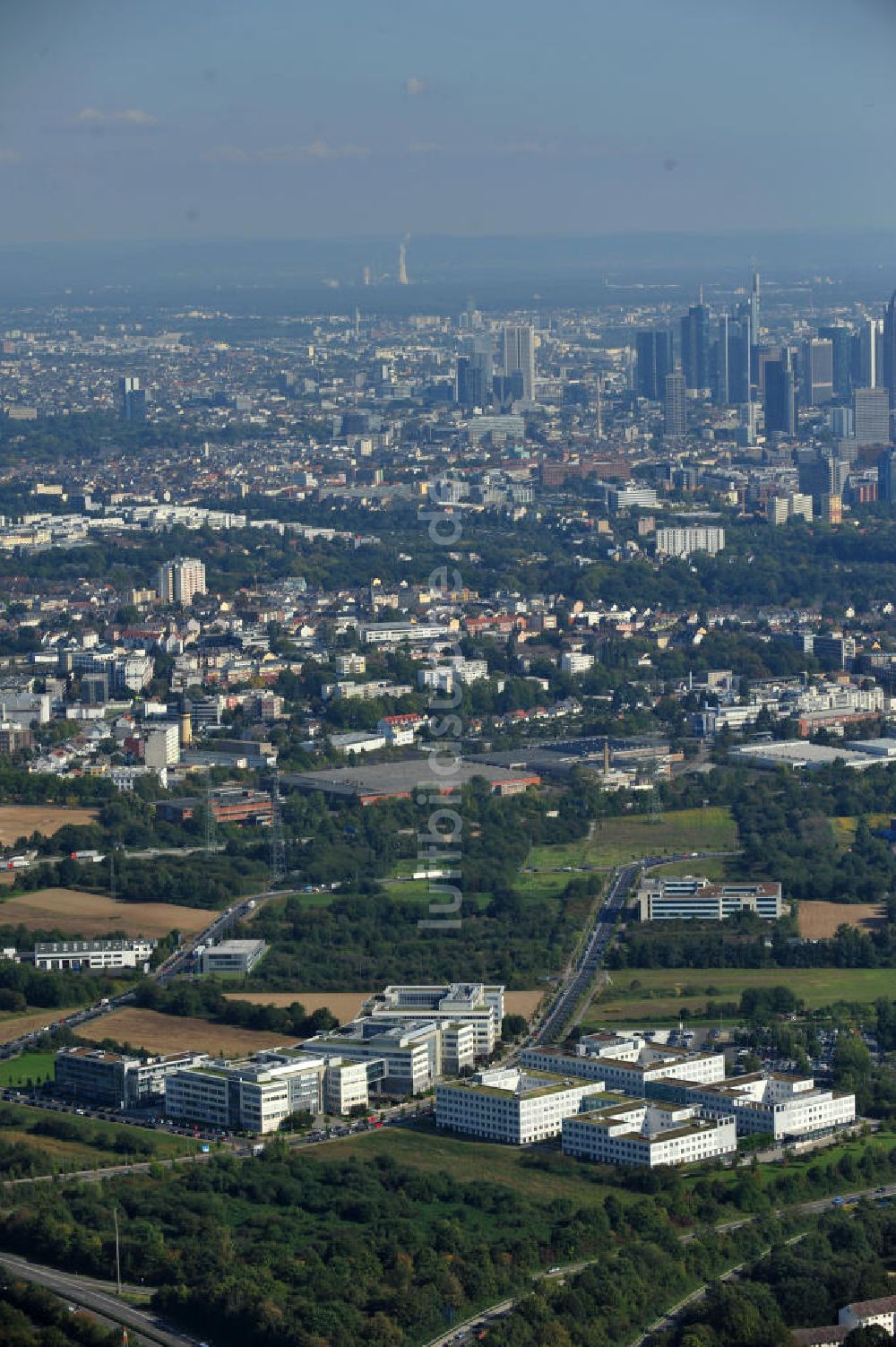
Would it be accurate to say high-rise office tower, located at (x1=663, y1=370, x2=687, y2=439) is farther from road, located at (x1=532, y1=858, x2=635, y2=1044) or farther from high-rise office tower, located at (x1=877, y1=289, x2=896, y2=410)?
road, located at (x1=532, y1=858, x2=635, y2=1044)

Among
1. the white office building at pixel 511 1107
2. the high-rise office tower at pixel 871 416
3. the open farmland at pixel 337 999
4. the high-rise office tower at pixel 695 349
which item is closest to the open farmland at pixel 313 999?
the open farmland at pixel 337 999

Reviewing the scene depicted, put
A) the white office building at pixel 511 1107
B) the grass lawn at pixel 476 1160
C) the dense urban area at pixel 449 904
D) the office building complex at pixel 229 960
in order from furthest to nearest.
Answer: the office building complex at pixel 229 960 → the white office building at pixel 511 1107 → the grass lawn at pixel 476 1160 → the dense urban area at pixel 449 904

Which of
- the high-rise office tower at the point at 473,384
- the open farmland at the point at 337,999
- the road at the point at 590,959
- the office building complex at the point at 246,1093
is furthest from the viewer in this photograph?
the high-rise office tower at the point at 473,384

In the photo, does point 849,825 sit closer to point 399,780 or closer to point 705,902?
point 399,780

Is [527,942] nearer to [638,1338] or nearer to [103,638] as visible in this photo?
[638,1338]

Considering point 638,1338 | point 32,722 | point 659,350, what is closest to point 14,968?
point 638,1338

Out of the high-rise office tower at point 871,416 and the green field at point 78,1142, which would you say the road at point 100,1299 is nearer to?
the green field at point 78,1142

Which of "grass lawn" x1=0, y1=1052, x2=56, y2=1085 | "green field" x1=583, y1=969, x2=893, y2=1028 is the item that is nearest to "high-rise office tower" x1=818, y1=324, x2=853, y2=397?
"green field" x1=583, y1=969, x2=893, y2=1028
